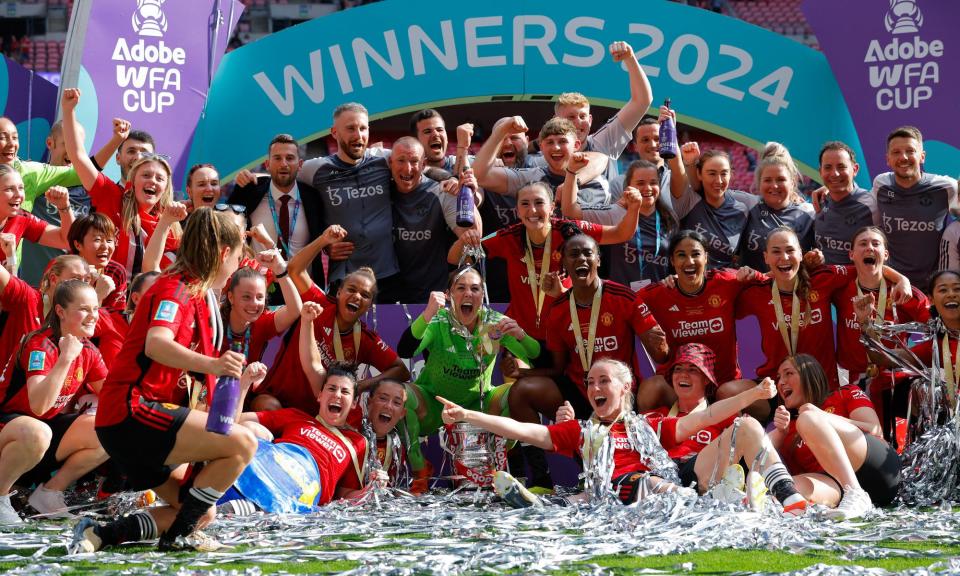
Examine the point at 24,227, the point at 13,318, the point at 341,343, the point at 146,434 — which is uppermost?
the point at 24,227

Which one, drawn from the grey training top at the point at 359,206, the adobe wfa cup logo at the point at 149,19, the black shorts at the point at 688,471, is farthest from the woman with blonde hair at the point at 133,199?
the black shorts at the point at 688,471

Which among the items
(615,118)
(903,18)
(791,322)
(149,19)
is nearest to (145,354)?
(791,322)

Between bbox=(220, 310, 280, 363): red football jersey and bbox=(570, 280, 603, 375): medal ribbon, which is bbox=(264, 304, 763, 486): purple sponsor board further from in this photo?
bbox=(570, 280, 603, 375): medal ribbon

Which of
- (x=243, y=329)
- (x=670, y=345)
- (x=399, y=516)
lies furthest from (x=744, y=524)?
(x=243, y=329)

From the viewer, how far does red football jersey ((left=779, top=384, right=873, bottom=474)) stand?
613 centimetres

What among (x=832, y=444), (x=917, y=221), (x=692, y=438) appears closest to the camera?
(x=832, y=444)

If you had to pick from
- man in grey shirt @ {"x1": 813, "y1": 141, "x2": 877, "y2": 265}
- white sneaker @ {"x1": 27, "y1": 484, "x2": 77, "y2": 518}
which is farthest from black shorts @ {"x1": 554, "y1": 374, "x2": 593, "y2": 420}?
white sneaker @ {"x1": 27, "y1": 484, "x2": 77, "y2": 518}

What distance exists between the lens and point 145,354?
15.5 feet

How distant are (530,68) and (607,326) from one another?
3354 mm

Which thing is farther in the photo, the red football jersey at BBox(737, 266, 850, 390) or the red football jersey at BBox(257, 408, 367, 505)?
the red football jersey at BBox(737, 266, 850, 390)

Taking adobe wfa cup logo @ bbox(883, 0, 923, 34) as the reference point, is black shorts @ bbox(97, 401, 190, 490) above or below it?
below

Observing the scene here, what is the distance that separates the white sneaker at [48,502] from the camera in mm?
6141

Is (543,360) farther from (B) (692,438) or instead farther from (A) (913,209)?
(A) (913,209)

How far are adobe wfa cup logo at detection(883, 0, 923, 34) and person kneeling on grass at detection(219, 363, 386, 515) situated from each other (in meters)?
5.49
